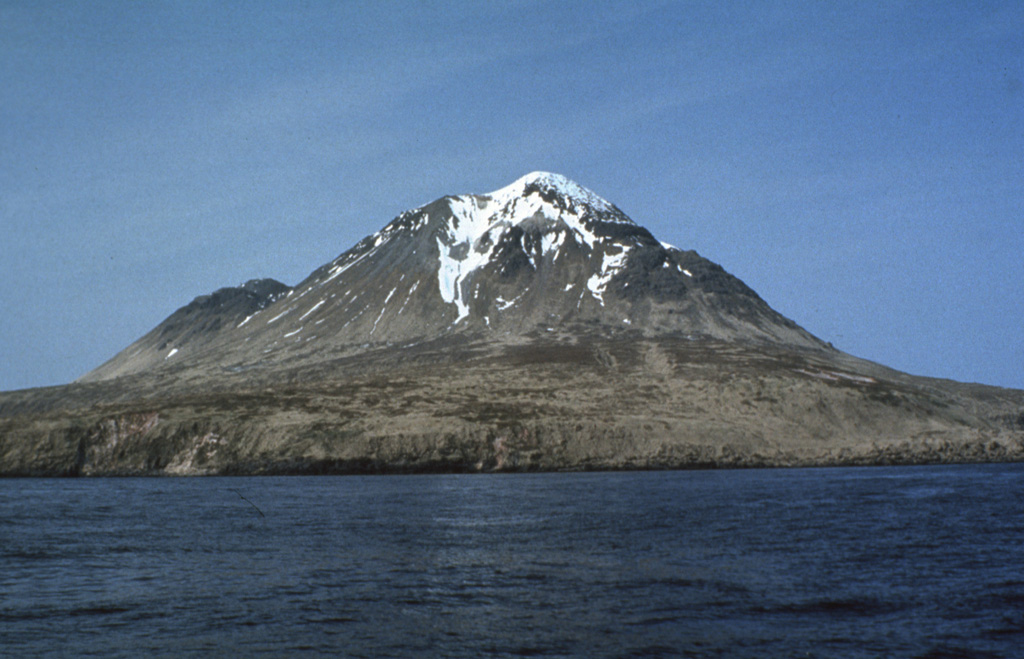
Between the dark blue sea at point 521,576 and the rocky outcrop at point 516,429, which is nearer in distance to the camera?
the dark blue sea at point 521,576

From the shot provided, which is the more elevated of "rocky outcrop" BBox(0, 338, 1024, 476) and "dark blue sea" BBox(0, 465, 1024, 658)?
"rocky outcrop" BBox(0, 338, 1024, 476)

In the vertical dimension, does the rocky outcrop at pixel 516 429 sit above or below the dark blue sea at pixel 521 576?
above

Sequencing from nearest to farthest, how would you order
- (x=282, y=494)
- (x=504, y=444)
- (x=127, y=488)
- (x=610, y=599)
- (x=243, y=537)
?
(x=610, y=599) < (x=243, y=537) < (x=282, y=494) < (x=127, y=488) < (x=504, y=444)

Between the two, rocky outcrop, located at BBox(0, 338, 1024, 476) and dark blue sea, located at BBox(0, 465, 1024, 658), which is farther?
rocky outcrop, located at BBox(0, 338, 1024, 476)

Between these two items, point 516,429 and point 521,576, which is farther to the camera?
point 516,429

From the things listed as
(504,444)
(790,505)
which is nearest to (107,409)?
(504,444)

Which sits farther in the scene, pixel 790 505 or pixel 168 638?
pixel 790 505

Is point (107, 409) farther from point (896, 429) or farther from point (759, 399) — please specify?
point (896, 429)

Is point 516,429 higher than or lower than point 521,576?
higher
